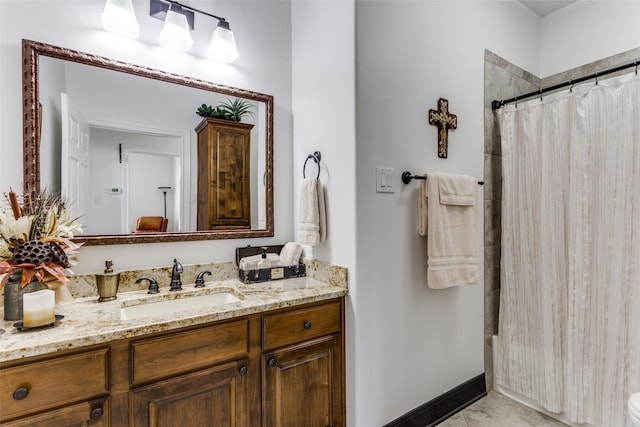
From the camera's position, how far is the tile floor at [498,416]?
1.86m

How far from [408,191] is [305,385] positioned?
1.07m

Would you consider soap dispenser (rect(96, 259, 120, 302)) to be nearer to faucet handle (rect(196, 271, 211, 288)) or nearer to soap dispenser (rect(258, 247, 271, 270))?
faucet handle (rect(196, 271, 211, 288))

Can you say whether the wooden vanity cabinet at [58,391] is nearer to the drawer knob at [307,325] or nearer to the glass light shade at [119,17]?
the drawer knob at [307,325]

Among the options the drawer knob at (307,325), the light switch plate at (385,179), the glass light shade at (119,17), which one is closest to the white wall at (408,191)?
the light switch plate at (385,179)

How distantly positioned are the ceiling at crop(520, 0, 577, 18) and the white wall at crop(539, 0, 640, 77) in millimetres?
41

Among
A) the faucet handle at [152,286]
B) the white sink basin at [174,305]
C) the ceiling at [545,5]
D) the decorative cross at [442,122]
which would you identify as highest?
the ceiling at [545,5]

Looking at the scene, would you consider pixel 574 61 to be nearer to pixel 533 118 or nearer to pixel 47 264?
pixel 533 118

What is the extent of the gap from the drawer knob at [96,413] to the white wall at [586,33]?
10.6ft

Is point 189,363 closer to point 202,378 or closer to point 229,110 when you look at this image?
point 202,378

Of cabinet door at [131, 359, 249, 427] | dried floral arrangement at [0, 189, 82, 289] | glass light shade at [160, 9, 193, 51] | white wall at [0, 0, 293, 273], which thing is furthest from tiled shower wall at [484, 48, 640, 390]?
dried floral arrangement at [0, 189, 82, 289]

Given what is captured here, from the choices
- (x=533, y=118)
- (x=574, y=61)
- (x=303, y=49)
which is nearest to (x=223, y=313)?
(x=303, y=49)

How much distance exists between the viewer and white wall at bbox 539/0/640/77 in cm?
205

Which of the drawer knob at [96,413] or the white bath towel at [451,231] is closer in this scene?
the drawer knob at [96,413]

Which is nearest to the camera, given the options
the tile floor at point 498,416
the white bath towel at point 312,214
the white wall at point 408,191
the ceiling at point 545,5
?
the white wall at point 408,191
